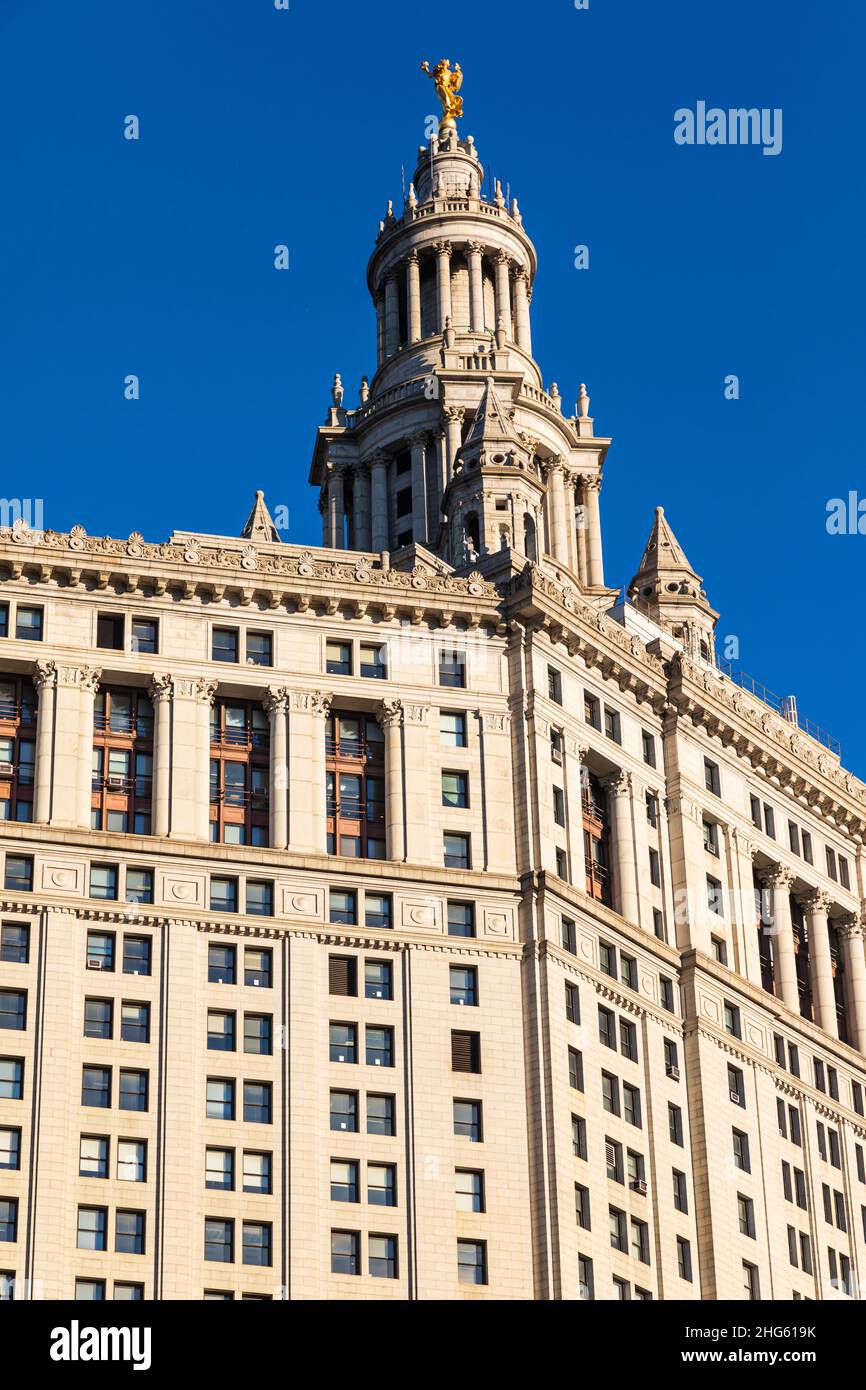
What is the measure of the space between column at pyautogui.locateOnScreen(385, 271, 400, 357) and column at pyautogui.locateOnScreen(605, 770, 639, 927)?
61.6m

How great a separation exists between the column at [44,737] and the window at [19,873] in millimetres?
1920

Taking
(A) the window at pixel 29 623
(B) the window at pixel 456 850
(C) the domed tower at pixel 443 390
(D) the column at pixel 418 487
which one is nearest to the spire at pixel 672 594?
(C) the domed tower at pixel 443 390

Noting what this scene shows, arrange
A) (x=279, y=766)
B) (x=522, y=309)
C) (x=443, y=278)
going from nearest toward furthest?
(x=279, y=766), (x=443, y=278), (x=522, y=309)

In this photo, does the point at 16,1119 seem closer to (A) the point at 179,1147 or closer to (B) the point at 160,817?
(A) the point at 179,1147

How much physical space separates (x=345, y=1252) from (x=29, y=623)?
29.9 metres

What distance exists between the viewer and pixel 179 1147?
105938 mm

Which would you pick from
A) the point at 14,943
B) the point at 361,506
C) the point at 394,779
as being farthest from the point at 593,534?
the point at 14,943

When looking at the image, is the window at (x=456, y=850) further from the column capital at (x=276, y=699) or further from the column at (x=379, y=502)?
the column at (x=379, y=502)

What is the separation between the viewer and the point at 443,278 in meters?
181

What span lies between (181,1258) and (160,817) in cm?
1956

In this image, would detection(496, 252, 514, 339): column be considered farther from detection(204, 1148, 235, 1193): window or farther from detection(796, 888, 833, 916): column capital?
detection(204, 1148, 235, 1193): window

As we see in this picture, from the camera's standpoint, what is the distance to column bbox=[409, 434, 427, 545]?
17062cm

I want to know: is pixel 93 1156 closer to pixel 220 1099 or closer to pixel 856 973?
pixel 220 1099

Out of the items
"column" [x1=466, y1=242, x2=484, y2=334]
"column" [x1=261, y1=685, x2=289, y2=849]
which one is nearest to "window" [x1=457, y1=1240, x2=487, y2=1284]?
"column" [x1=261, y1=685, x2=289, y2=849]
